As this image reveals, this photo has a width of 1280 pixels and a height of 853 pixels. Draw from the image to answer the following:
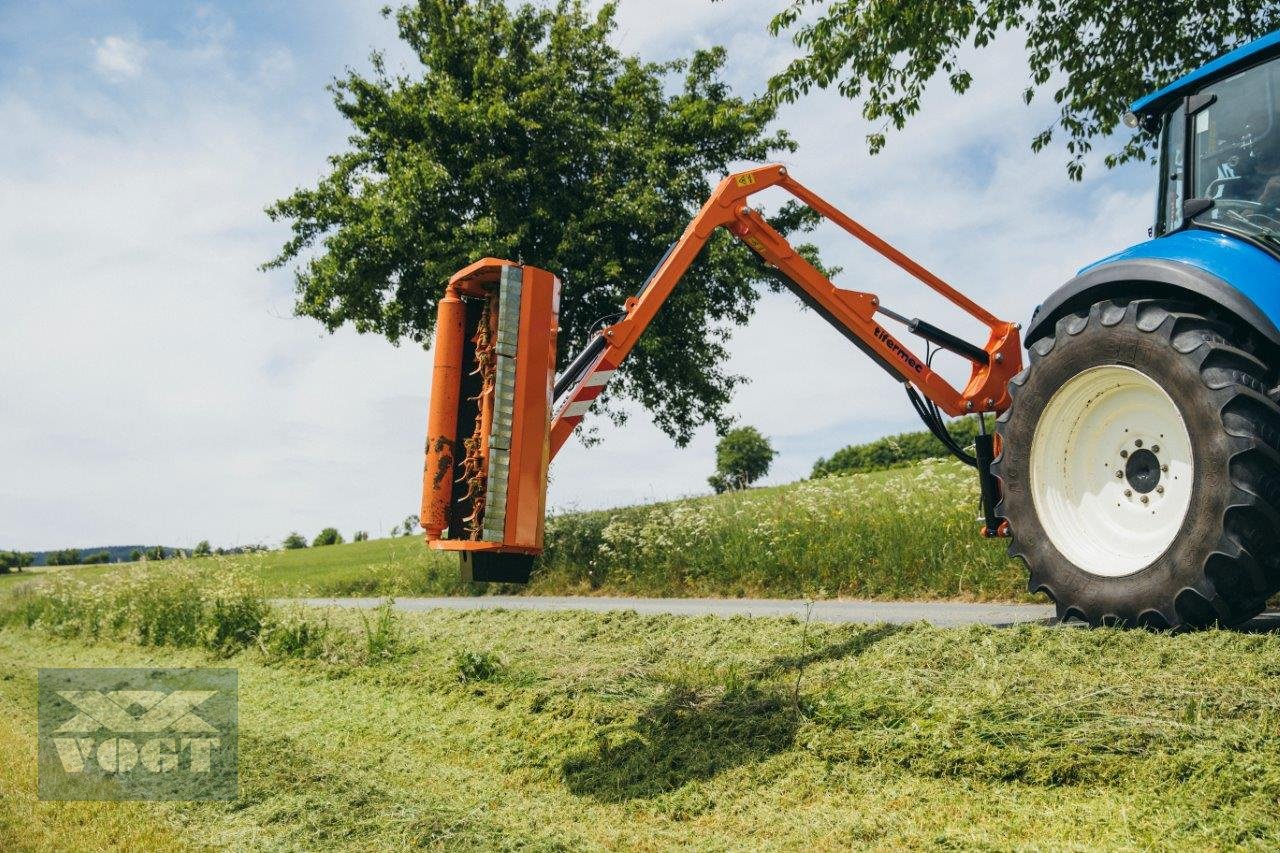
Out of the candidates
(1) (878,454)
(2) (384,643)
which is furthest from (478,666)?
(1) (878,454)

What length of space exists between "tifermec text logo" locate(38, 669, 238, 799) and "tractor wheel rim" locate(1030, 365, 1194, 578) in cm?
414

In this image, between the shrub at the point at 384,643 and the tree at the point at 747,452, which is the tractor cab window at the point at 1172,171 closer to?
the shrub at the point at 384,643

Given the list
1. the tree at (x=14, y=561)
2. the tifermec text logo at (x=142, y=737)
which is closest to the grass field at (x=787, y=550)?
the tifermec text logo at (x=142, y=737)

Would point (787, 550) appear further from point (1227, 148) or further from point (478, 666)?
point (1227, 148)

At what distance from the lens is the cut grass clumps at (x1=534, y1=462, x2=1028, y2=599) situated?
817 centimetres

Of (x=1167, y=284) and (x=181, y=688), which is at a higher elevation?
(x=1167, y=284)

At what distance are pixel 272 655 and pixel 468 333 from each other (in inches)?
148

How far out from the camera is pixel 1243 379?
4148mm

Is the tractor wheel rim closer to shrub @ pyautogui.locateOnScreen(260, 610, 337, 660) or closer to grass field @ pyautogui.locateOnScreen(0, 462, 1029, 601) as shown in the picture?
grass field @ pyautogui.locateOnScreen(0, 462, 1029, 601)

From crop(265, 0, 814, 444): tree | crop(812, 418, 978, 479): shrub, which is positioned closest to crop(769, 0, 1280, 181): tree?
crop(265, 0, 814, 444): tree

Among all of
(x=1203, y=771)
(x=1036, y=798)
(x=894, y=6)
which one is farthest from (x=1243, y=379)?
(x=894, y=6)

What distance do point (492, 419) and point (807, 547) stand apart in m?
5.63

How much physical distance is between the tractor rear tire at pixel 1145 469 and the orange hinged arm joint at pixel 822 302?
1.37 m

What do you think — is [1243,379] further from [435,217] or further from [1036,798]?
[435,217]
